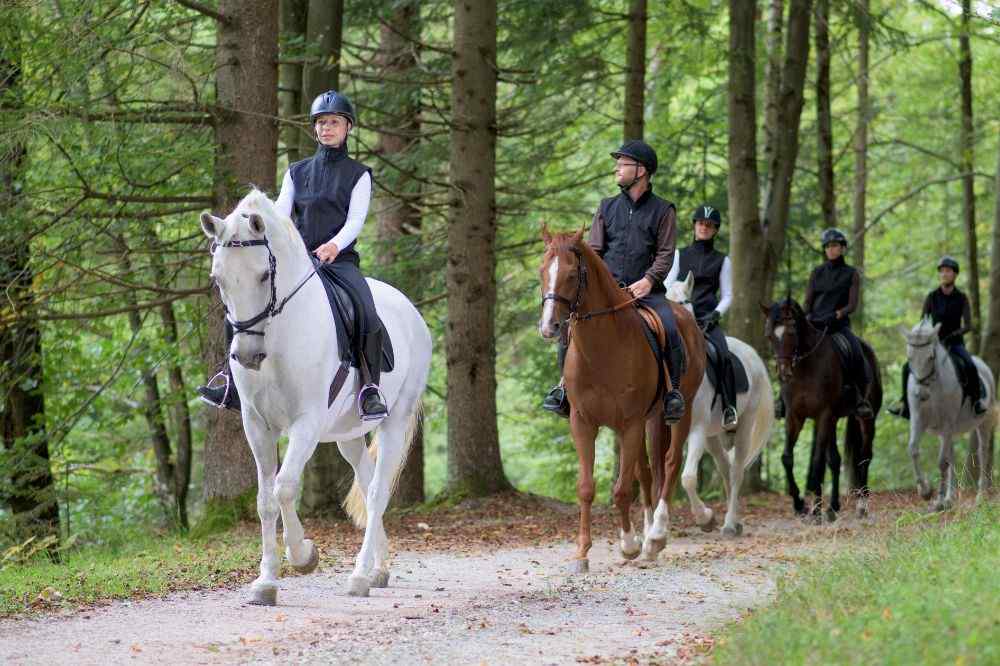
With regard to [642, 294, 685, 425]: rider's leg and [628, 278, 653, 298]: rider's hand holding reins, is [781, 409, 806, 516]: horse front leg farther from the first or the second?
[628, 278, 653, 298]: rider's hand holding reins

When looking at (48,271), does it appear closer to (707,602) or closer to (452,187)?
(452,187)

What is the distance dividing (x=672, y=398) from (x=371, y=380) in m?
3.05

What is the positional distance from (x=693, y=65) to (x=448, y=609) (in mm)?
14407

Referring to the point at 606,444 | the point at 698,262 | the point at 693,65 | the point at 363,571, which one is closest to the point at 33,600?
the point at 363,571

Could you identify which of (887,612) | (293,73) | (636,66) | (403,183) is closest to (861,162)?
(636,66)

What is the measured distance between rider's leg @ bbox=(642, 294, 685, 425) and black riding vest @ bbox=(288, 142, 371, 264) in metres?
3.15

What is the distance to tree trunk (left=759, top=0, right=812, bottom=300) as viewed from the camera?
19.9 m

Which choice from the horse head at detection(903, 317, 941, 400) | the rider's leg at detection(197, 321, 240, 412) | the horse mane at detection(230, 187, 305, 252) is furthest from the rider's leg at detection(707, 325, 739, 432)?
the horse mane at detection(230, 187, 305, 252)

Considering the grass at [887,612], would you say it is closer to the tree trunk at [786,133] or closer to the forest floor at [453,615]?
the forest floor at [453,615]

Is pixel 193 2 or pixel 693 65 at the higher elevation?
pixel 693 65

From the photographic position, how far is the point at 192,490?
26656 mm

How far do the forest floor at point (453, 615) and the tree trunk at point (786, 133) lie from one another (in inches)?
348

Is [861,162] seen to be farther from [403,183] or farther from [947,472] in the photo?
[947,472]

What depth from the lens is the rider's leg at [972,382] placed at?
663 inches
